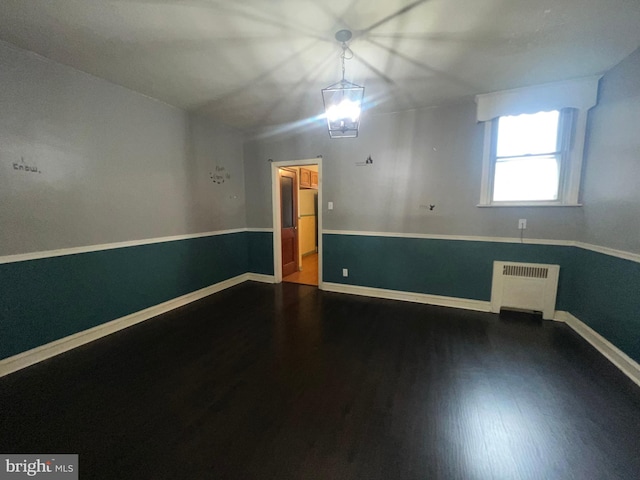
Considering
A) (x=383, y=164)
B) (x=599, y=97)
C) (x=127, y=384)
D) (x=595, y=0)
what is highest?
(x=595, y=0)

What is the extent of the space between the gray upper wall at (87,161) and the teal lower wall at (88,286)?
0.58 feet

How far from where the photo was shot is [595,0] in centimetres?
156

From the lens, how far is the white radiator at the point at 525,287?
295 centimetres

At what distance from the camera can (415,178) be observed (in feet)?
11.2

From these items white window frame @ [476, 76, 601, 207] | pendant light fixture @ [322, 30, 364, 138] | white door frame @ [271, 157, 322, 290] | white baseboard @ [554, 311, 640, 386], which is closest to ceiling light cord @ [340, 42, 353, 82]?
pendant light fixture @ [322, 30, 364, 138]

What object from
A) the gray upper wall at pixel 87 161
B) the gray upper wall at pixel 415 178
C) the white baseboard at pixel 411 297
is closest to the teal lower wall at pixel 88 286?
the gray upper wall at pixel 87 161

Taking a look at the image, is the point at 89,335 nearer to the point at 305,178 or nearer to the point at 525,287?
the point at 305,178

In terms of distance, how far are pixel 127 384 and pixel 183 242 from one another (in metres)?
1.87

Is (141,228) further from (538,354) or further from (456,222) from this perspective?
(538,354)

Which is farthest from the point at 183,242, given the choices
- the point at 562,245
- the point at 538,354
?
the point at 562,245

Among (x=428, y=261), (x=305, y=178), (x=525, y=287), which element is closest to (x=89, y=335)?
(x=428, y=261)

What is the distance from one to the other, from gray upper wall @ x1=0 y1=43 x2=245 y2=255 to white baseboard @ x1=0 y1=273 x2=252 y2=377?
843 millimetres

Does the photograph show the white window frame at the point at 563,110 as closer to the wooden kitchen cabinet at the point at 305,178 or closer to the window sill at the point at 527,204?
the window sill at the point at 527,204

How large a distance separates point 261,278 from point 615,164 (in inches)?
177
